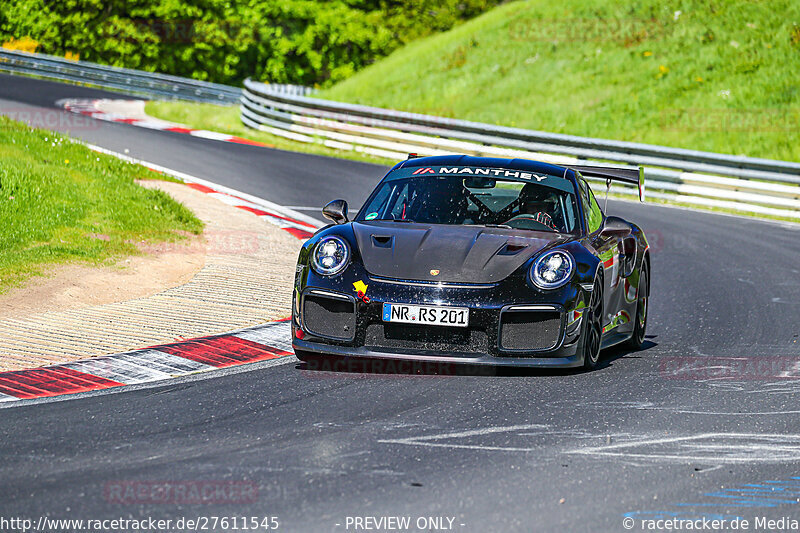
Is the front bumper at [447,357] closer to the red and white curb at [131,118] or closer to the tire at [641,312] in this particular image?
the tire at [641,312]

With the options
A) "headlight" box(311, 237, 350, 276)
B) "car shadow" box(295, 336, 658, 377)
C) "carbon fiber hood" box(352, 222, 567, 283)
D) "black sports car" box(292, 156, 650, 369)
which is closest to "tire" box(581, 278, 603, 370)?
"black sports car" box(292, 156, 650, 369)

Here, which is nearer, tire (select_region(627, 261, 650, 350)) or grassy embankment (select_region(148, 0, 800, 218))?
tire (select_region(627, 261, 650, 350))

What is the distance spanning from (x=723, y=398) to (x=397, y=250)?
214cm

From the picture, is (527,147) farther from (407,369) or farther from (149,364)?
(149,364)

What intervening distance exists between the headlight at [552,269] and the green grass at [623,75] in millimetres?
18920

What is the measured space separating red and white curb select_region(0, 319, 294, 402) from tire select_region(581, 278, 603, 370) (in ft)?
6.62

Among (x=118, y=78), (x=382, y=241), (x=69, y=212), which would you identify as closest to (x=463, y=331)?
(x=382, y=241)

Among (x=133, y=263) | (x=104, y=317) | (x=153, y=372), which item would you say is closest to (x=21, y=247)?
(x=133, y=263)

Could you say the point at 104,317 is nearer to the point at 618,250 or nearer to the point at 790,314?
the point at 618,250

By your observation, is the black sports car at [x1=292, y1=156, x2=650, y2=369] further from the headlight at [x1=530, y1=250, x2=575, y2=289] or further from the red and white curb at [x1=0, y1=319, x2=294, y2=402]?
the red and white curb at [x1=0, y1=319, x2=294, y2=402]

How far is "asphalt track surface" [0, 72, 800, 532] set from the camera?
462 cm

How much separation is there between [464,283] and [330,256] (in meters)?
0.90

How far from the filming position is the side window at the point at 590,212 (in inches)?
326

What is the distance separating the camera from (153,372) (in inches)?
285
